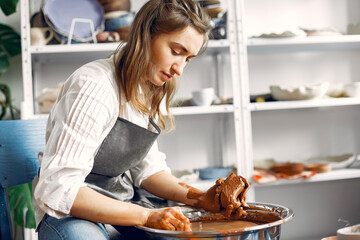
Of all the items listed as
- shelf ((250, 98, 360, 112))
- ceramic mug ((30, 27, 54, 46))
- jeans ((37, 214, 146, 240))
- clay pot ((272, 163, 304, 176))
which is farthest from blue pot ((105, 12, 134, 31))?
jeans ((37, 214, 146, 240))

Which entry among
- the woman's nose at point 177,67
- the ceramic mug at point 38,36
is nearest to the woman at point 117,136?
the woman's nose at point 177,67

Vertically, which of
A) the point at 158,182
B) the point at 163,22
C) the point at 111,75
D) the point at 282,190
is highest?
the point at 163,22

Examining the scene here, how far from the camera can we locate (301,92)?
2.41m

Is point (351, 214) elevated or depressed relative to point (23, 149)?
depressed

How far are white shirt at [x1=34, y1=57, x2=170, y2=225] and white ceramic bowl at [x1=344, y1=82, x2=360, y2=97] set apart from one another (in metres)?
1.73

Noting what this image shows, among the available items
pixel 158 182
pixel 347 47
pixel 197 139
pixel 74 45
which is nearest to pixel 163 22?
pixel 158 182

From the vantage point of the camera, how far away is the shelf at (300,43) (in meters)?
2.41

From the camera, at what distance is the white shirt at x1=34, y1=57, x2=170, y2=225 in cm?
104

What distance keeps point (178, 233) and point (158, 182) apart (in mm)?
449

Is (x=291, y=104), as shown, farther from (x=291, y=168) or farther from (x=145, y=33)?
(x=145, y=33)

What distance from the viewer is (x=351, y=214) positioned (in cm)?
295

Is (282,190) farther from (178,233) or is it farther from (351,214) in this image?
(178,233)

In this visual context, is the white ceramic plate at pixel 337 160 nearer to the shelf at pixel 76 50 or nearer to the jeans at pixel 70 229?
the shelf at pixel 76 50

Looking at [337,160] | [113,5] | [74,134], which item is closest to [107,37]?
[113,5]
